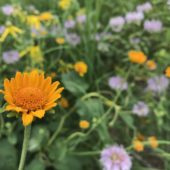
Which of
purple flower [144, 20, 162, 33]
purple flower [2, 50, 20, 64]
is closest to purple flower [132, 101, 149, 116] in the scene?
purple flower [144, 20, 162, 33]

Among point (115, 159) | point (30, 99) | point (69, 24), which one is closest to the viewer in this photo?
point (30, 99)

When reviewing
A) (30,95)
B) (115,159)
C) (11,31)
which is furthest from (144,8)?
(30,95)

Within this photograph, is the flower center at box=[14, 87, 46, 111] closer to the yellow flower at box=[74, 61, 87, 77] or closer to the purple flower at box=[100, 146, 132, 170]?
the purple flower at box=[100, 146, 132, 170]

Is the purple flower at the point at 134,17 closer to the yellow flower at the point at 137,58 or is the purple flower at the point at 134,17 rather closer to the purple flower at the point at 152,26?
the purple flower at the point at 152,26

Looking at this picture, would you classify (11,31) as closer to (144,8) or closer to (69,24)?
(69,24)

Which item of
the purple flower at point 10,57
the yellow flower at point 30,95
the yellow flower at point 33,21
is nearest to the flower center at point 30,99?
the yellow flower at point 30,95

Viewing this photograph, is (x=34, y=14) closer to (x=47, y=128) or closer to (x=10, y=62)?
(x=10, y=62)

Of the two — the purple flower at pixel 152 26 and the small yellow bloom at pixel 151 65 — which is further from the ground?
the purple flower at pixel 152 26
